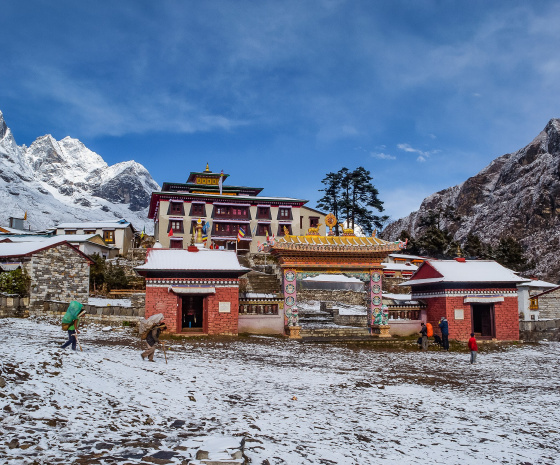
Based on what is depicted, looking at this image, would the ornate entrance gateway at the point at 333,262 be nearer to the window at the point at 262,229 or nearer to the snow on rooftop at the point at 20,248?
the snow on rooftop at the point at 20,248

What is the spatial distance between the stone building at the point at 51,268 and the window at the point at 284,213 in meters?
30.7

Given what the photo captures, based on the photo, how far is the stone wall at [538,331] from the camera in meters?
24.0

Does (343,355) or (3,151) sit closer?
(343,355)

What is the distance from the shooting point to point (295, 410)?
884 centimetres

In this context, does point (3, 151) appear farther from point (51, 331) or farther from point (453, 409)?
point (453, 409)

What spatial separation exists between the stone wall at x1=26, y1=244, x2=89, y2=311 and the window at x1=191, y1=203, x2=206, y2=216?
25840mm

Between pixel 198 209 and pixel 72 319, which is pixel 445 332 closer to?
pixel 72 319

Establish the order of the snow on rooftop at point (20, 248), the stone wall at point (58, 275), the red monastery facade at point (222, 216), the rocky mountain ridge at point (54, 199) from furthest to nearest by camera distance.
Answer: the rocky mountain ridge at point (54, 199), the red monastery facade at point (222, 216), the snow on rooftop at point (20, 248), the stone wall at point (58, 275)

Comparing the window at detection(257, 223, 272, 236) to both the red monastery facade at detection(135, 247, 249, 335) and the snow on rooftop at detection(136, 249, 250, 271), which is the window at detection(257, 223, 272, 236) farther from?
the red monastery facade at detection(135, 247, 249, 335)

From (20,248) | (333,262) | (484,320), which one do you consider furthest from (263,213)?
(484,320)

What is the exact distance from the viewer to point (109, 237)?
5416 cm

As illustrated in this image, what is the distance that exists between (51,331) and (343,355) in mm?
11216

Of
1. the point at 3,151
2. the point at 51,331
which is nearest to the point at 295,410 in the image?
the point at 51,331

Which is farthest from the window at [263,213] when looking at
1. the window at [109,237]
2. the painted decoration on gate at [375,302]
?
the painted decoration on gate at [375,302]
